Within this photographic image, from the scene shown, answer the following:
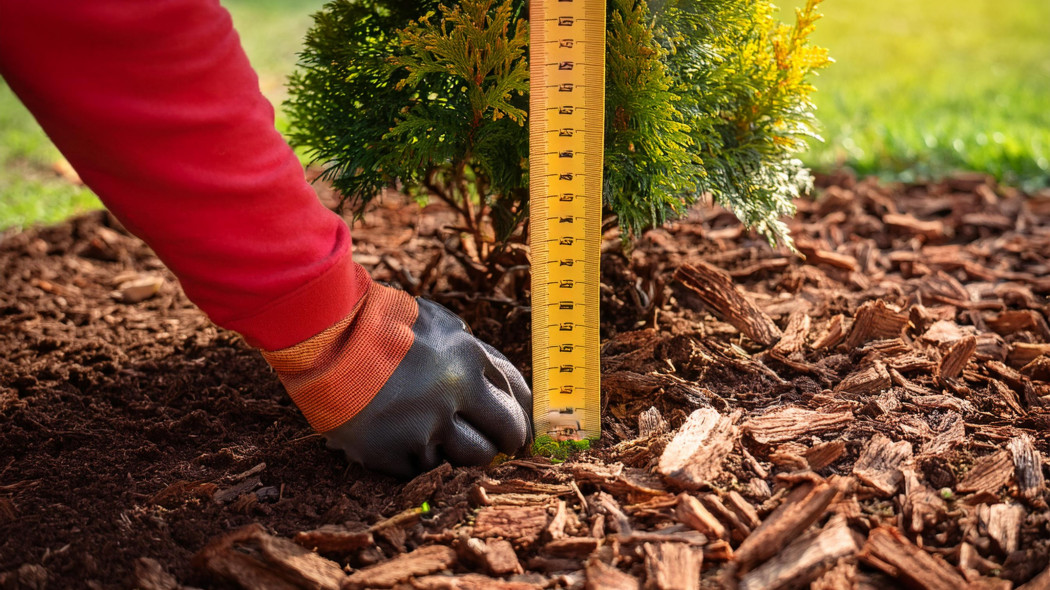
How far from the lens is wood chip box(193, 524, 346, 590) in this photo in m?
1.79

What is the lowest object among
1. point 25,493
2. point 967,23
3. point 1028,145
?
point 25,493

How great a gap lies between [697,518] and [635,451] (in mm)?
349

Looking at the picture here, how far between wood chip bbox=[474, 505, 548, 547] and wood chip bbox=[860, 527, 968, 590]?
0.72 m

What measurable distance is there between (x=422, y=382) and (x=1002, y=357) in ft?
6.69

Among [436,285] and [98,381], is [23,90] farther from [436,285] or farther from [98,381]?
[436,285]

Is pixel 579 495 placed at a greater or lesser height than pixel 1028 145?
lesser

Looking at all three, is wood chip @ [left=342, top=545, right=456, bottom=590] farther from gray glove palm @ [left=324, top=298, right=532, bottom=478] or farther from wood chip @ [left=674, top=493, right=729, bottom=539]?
wood chip @ [left=674, top=493, right=729, bottom=539]

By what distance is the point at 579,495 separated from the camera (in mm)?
2080

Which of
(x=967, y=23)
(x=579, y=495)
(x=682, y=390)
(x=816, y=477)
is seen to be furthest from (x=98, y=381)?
(x=967, y=23)

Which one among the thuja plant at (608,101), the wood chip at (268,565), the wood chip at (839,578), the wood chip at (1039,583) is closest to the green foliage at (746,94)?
the thuja plant at (608,101)

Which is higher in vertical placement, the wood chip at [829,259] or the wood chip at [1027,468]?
the wood chip at [829,259]

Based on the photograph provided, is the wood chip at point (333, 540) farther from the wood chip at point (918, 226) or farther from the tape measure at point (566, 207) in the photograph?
the wood chip at point (918, 226)

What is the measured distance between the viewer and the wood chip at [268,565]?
1.79 metres

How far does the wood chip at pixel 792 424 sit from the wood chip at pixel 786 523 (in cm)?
27
